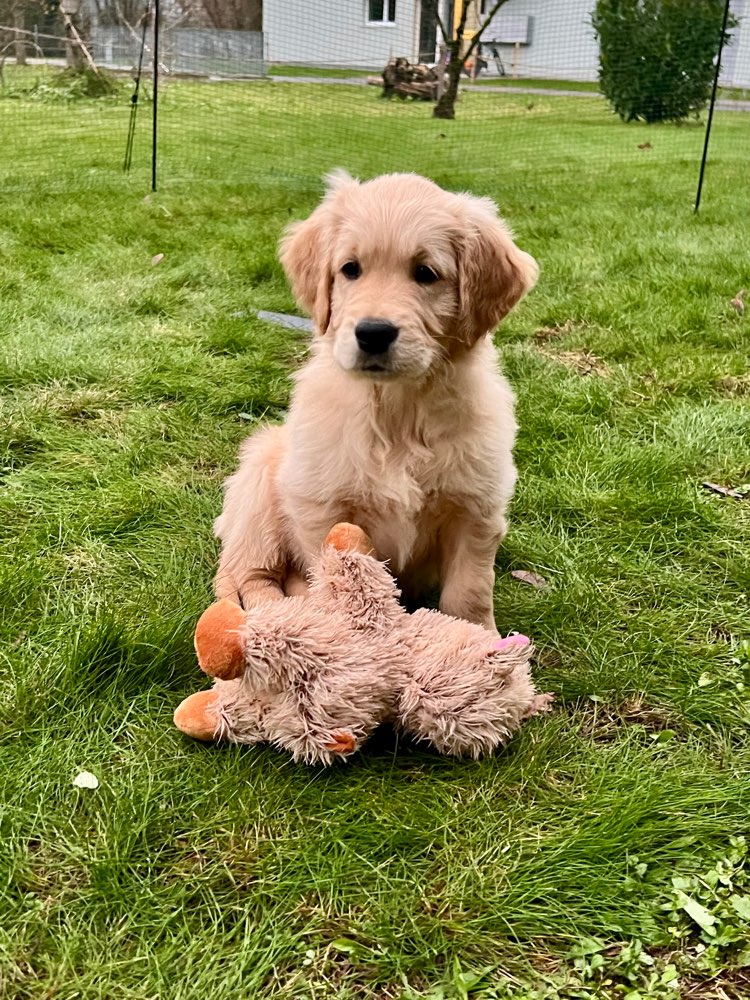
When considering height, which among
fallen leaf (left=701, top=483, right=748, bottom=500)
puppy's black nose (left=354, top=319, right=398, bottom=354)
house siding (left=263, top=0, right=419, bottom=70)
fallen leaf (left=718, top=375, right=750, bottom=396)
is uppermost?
house siding (left=263, top=0, right=419, bottom=70)

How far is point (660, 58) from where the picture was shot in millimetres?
14438

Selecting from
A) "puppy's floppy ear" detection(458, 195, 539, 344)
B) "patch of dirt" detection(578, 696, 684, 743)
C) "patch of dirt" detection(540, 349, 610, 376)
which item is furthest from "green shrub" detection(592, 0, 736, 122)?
"patch of dirt" detection(578, 696, 684, 743)

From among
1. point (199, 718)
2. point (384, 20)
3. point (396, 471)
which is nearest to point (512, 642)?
point (396, 471)

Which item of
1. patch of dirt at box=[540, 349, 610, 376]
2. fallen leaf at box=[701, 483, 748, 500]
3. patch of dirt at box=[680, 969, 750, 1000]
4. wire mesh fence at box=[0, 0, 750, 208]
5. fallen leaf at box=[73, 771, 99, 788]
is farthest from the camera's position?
wire mesh fence at box=[0, 0, 750, 208]

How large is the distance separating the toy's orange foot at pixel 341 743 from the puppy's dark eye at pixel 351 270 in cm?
109

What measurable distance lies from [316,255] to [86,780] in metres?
1.37

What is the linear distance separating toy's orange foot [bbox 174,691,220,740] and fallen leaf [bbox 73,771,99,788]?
19 centimetres

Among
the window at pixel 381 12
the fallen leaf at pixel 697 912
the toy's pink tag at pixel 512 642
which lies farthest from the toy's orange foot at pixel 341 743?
the window at pixel 381 12

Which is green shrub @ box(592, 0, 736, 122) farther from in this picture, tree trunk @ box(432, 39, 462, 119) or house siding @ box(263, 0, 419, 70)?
house siding @ box(263, 0, 419, 70)

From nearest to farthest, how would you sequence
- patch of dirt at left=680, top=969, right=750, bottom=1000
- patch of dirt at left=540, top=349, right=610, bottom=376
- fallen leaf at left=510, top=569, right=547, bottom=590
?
patch of dirt at left=680, top=969, right=750, bottom=1000 → fallen leaf at left=510, top=569, right=547, bottom=590 → patch of dirt at left=540, top=349, right=610, bottom=376

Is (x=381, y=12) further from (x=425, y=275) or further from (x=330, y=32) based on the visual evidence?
(x=425, y=275)

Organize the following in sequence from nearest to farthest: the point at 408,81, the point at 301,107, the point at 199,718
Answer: the point at 199,718
the point at 301,107
the point at 408,81

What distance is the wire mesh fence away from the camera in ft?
30.7

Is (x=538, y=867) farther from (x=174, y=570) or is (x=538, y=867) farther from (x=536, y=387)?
(x=536, y=387)
